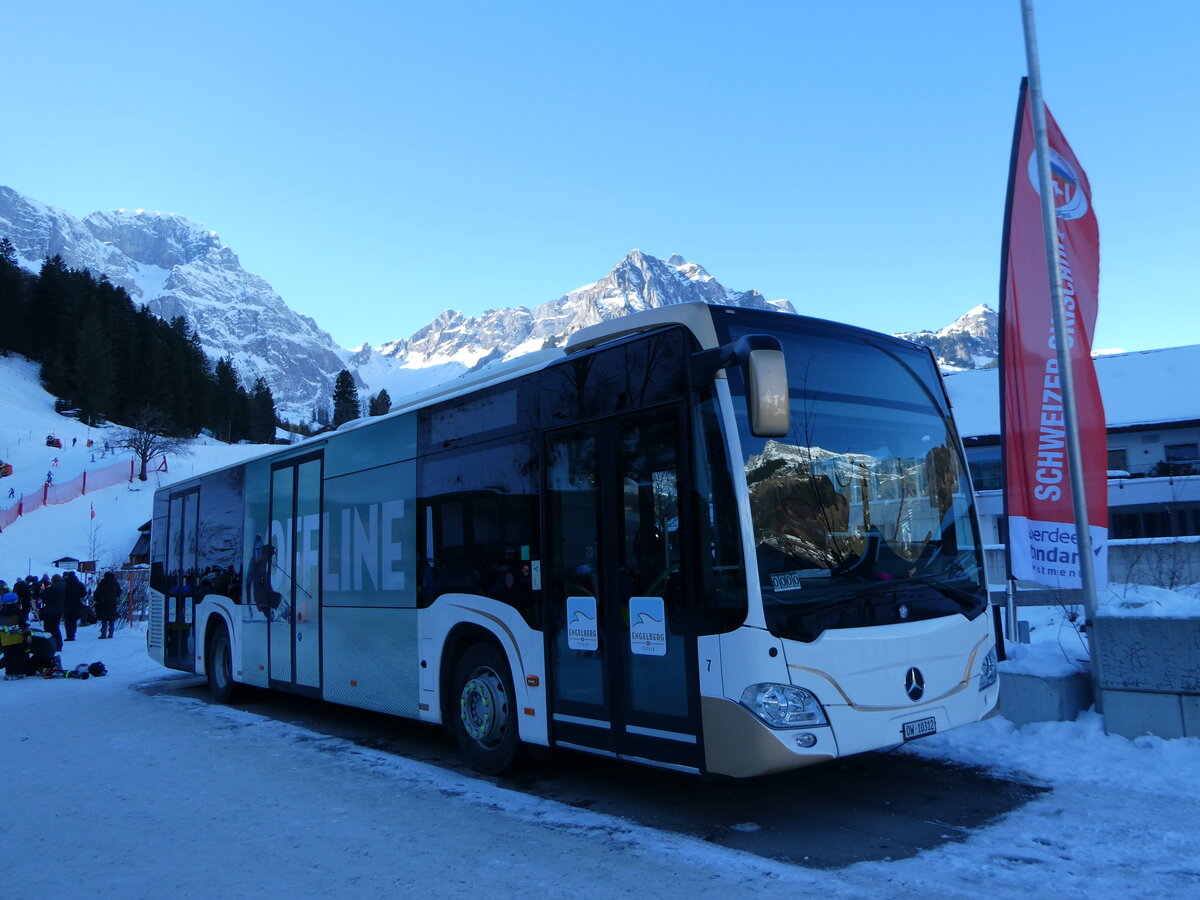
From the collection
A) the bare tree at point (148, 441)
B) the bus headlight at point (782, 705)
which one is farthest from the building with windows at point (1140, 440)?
the bare tree at point (148, 441)

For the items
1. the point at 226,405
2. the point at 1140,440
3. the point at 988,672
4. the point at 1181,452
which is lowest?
the point at 988,672

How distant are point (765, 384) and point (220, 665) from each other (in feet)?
31.0

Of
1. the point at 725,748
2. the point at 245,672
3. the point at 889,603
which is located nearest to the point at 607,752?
the point at 725,748

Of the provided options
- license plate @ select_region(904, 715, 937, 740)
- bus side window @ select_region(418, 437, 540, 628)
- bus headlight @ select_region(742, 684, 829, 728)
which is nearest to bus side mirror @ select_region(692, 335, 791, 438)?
bus headlight @ select_region(742, 684, 829, 728)

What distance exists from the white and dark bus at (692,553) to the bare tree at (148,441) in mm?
63169

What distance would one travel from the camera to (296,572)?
9609 mm

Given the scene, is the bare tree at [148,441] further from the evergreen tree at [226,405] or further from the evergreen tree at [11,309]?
the evergreen tree at [226,405]

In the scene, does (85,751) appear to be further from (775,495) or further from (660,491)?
(775,495)

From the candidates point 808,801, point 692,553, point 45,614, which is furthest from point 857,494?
point 45,614

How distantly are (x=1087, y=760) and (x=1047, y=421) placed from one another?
3028 mm

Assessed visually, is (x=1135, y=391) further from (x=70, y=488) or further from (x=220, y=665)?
(x=70, y=488)

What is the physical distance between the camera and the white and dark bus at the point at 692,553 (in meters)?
4.90

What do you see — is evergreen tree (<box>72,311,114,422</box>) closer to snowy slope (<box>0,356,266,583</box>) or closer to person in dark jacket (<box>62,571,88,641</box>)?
snowy slope (<box>0,356,266,583</box>)

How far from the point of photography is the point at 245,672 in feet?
35.3
